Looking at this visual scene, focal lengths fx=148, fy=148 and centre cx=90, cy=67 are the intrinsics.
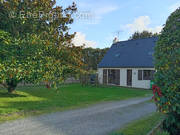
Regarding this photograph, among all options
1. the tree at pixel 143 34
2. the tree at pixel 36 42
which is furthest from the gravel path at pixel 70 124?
the tree at pixel 143 34

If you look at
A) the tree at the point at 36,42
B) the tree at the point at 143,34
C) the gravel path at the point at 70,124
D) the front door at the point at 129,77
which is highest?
the tree at the point at 143,34

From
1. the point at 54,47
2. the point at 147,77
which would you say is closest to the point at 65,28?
the point at 54,47

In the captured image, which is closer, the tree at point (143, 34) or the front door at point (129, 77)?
the front door at point (129, 77)

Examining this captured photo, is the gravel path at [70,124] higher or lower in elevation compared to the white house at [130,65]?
lower

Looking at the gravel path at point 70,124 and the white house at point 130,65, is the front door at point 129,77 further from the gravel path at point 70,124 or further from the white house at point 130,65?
the gravel path at point 70,124

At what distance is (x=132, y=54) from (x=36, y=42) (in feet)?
52.2

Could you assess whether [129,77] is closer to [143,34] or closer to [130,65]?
[130,65]

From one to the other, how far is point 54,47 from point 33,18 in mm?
1949

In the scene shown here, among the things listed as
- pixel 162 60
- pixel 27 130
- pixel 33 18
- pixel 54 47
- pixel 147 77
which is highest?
pixel 33 18

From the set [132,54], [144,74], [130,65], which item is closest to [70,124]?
[144,74]

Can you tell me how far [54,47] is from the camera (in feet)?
25.8

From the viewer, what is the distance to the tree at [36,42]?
6508mm

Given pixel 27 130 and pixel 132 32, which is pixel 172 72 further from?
pixel 132 32

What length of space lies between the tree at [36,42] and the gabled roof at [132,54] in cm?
1100
